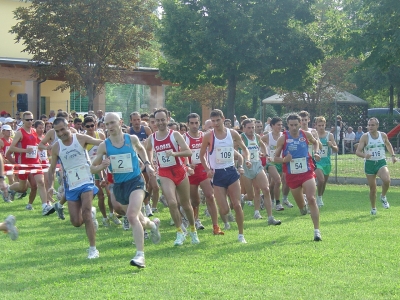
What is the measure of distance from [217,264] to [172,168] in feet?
7.16

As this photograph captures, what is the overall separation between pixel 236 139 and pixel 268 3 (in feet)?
67.4

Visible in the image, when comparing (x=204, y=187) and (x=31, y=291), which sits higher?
(x=204, y=187)

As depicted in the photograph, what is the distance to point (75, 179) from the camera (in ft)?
32.4

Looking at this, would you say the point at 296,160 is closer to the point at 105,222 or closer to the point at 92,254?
the point at 92,254

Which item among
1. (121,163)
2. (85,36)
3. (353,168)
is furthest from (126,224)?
(85,36)

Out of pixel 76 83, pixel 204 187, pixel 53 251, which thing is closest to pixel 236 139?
pixel 204 187

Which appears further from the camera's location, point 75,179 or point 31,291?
point 75,179

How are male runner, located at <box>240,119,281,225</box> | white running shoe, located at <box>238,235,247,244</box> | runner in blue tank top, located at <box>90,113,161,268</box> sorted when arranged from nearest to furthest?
runner in blue tank top, located at <box>90,113,161,268</box> < white running shoe, located at <box>238,235,247,244</box> < male runner, located at <box>240,119,281,225</box>

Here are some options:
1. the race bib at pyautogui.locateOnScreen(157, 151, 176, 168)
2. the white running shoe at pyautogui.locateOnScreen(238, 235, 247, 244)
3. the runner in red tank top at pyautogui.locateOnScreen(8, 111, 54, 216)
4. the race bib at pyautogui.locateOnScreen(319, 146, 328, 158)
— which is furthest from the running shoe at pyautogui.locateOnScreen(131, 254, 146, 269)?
the race bib at pyautogui.locateOnScreen(319, 146, 328, 158)

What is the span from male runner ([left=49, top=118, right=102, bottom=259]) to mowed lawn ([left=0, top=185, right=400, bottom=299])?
0.53m

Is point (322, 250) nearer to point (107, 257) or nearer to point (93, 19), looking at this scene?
point (107, 257)

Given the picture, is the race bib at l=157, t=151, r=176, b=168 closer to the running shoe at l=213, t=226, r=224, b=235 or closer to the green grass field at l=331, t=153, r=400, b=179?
the running shoe at l=213, t=226, r=224, b=235

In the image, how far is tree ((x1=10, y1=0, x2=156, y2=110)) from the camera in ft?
104

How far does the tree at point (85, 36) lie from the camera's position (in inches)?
1248
